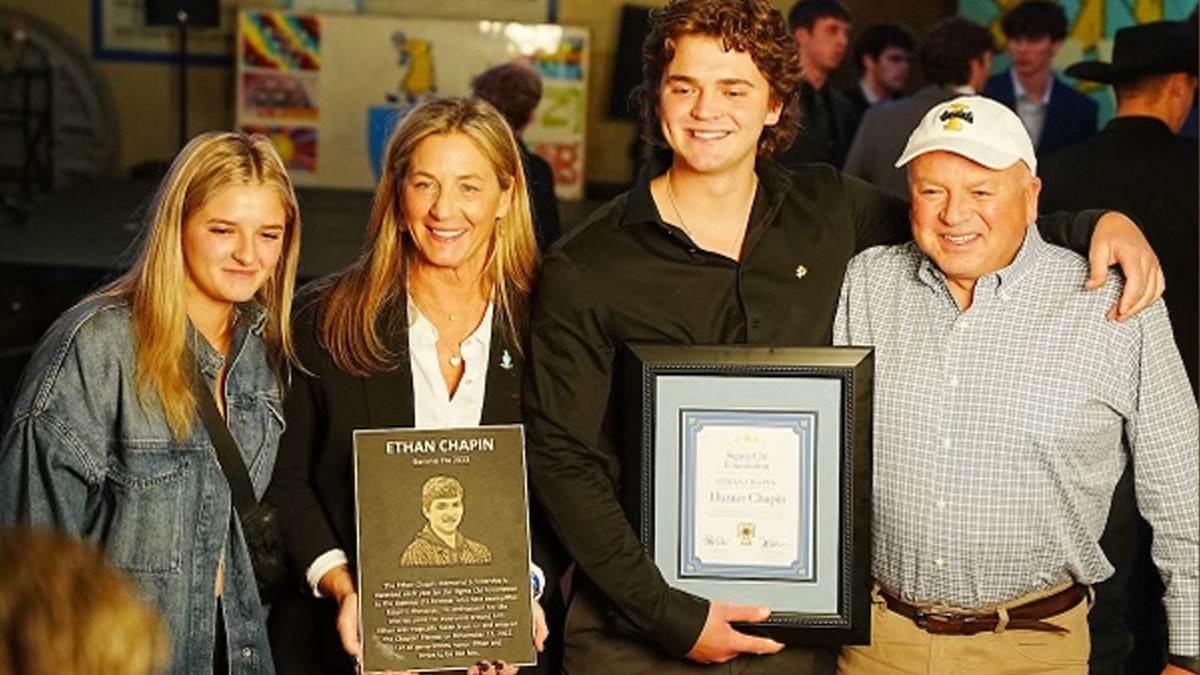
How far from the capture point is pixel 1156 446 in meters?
3.08

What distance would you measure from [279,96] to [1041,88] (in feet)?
21.6

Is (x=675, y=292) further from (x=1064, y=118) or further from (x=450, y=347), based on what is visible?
(x=1064, y=118)

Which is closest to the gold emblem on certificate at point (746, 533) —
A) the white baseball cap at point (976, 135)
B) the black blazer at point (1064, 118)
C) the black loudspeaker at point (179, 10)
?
the white baseball cap at point (976, 135)

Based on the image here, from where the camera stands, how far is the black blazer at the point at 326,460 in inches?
129

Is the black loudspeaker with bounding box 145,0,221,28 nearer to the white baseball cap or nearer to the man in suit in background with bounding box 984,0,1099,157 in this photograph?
the man in suit in background with bounding box 984,0,1099,157

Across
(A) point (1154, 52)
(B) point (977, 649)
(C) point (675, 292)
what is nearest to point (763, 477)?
(C) point (675, 292)

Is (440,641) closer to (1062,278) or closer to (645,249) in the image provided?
(645,249)

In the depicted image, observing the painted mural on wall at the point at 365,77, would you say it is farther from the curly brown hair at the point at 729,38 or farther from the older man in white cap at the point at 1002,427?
the older man in white cap at the point at 1002,427

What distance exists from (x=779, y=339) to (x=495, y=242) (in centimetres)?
52

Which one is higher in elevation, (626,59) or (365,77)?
(626,59)

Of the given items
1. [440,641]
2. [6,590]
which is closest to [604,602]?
Result: [440,641]

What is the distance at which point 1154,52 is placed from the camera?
5.27 metres

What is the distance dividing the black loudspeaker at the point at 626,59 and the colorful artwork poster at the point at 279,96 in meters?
2.10

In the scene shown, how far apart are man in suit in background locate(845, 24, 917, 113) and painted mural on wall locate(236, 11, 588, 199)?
4825mm
